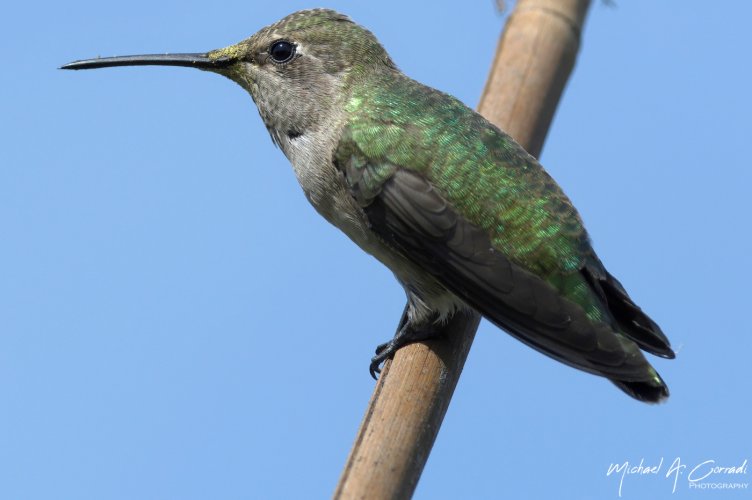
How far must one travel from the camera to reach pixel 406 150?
5531mm

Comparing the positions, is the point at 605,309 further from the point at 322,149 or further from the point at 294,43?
the point at 294,43

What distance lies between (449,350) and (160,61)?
7.31 ft

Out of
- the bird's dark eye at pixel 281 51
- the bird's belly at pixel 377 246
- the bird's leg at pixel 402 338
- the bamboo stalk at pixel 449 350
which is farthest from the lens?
the bird's dark eye at pixel 281 51

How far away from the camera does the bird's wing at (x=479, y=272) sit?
524 cm

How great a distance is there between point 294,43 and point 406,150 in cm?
92

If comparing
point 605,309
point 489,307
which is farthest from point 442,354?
point 605,309

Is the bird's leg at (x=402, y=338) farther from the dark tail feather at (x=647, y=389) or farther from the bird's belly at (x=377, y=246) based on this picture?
the dark tail feather at (x=647, y=389)

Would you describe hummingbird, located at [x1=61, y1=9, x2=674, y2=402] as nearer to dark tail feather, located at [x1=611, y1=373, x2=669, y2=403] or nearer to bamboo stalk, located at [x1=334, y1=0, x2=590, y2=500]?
dark tail feather, located at [x1=611, y1=373, x2=669, y2=403]

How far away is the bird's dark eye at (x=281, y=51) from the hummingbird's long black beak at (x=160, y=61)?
0.22m

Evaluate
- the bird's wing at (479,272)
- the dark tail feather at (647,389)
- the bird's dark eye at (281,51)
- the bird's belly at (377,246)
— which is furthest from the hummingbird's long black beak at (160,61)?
the dark tail feather at (647,389)

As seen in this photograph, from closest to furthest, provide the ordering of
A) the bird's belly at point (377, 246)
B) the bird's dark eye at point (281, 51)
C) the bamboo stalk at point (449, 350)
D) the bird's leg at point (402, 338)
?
the bamboo stalk at point (449, 350)
the bird's leg at point (402, 338)
the bird's belly at point (377, 246)
the bird's dark eye at point (281, 51)

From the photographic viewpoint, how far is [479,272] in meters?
5.36

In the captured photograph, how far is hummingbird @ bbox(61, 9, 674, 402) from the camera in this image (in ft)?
17.5

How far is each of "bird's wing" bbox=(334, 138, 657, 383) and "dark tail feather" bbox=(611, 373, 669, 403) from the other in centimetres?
7
